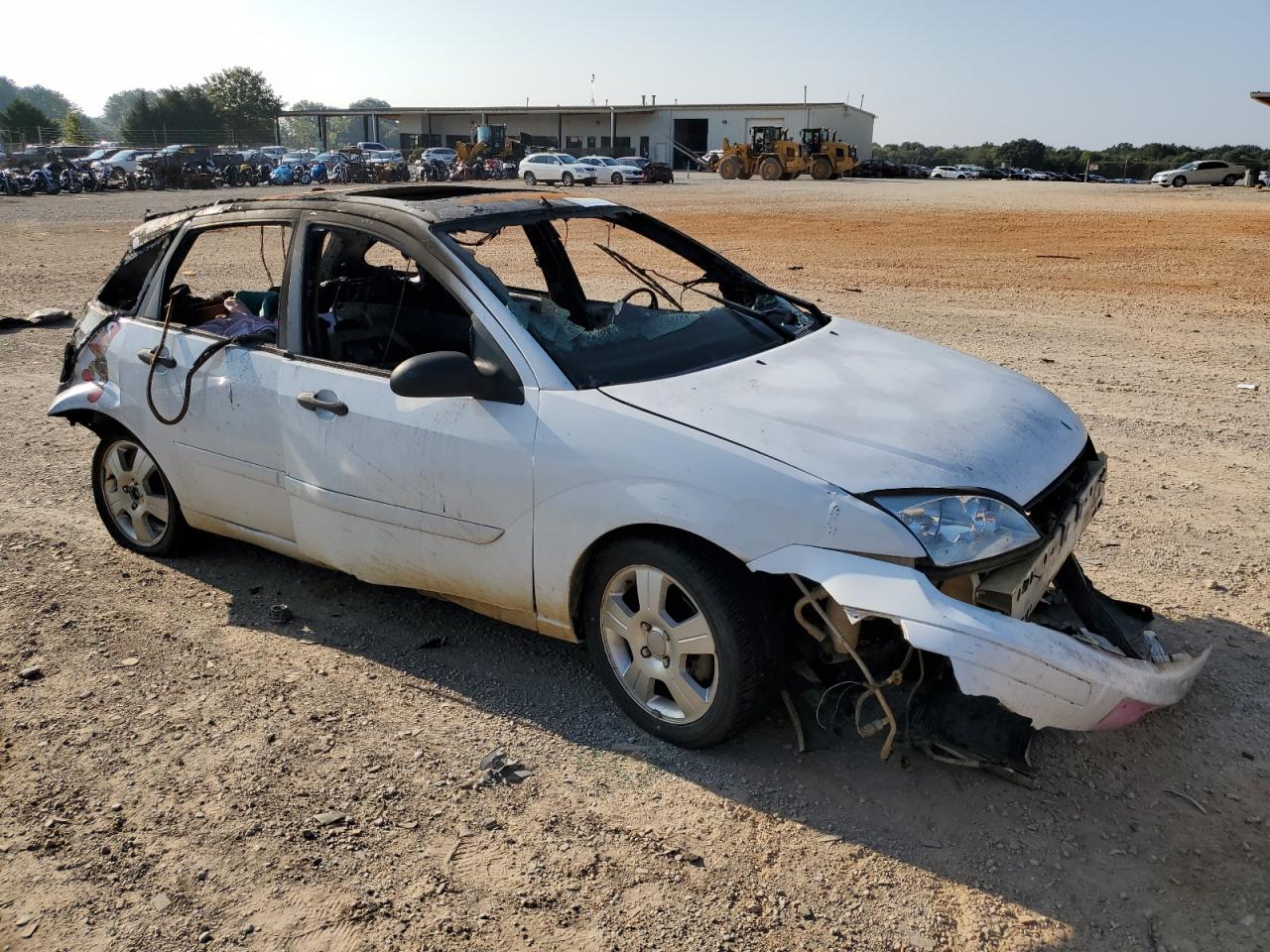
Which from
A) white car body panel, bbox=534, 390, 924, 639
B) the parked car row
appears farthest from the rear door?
the parked car row

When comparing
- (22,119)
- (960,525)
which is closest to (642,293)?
(960,525)

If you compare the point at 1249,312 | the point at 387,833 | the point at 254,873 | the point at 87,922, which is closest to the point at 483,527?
the point at 387,833

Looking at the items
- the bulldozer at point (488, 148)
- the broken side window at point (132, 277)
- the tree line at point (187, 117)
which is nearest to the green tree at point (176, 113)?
the tree line at point (187, 117)

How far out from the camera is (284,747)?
11.1 ft

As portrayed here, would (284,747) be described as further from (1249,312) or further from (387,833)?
(1249,312)

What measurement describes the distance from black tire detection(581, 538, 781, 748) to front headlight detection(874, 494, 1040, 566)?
510mm

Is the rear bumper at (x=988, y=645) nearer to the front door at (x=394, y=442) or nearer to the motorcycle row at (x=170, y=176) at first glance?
the front door at (x=394, y=442)

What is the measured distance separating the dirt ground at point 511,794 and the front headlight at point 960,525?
2.59 ft

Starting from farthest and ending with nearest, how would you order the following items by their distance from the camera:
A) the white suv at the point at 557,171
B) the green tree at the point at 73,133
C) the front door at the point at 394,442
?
the green tree at the point at 73,133 < the white suv at the point at 557,171 < the front door at the point at 394,442

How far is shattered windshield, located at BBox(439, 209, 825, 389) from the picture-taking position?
11.6ft

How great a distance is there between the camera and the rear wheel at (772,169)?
48.6m

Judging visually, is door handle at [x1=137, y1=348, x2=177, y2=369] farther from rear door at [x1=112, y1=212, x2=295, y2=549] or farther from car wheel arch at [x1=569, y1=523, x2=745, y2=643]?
car wheel arch at [x1=569, y1=523, x2=745, y2=643]

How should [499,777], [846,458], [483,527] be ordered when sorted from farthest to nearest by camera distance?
[483,527]
[499,777]
[846,458]

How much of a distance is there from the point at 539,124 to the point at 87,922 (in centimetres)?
8328
